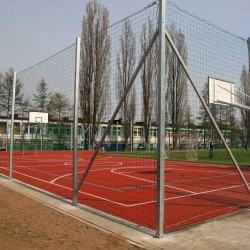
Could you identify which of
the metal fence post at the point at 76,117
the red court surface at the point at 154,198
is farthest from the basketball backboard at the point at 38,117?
the metal fence post at the point at 76,117

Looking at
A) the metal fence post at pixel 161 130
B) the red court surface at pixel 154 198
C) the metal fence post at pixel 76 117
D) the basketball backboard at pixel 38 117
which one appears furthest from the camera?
the basketball backboard at pixel 38 117

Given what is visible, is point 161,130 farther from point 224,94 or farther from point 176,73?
point 224,94

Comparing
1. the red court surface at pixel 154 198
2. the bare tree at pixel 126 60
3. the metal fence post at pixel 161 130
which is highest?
the bare tree at pixel 126 60

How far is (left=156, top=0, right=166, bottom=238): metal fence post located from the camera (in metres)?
4.87

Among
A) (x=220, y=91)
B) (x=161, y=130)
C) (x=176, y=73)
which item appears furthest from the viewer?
(x=220, y=91)

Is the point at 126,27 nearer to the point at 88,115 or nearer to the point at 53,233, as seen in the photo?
the point at 53,233

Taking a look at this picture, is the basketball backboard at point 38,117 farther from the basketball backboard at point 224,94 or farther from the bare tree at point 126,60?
the basketball backboard at point 224,94

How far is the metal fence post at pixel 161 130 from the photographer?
192 inches

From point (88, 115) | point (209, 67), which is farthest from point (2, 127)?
point (209, 67)

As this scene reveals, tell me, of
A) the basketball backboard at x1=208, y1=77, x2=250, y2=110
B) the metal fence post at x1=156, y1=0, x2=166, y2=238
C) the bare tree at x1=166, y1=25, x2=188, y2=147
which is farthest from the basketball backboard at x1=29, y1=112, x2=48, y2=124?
the metal fence post at x1=156, y1=0, x2=166, y2=238

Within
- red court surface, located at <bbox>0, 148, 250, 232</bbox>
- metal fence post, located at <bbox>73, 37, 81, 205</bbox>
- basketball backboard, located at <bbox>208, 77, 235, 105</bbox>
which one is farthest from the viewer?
basketball backboard, located at <bbox>208, 77, 235, 105</bbox>

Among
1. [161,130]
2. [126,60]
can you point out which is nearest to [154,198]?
[126,60]

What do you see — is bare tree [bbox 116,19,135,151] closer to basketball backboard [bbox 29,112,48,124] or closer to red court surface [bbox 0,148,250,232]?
red court surface [bbox 0,148,250,232]

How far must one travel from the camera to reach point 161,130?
16.2ft
